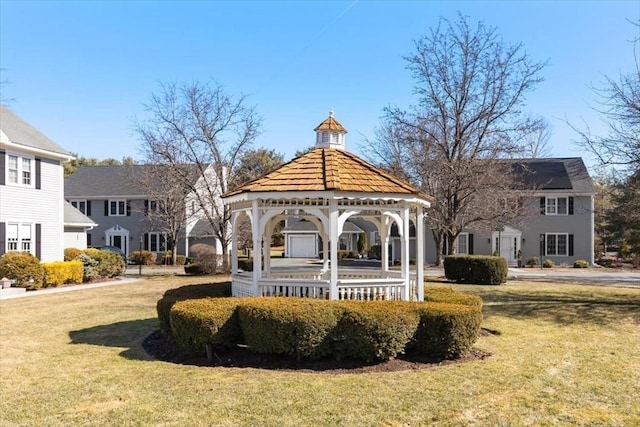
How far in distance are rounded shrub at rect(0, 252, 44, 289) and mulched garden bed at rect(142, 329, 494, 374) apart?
550 inches

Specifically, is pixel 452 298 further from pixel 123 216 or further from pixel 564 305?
pixel 123 216

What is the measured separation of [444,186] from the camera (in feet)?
83.0

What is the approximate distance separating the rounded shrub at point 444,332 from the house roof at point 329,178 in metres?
2.86

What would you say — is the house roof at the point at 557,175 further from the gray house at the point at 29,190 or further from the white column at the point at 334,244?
the white column at the point at 334,244

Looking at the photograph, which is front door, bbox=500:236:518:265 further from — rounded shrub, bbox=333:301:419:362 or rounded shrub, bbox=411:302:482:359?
rounded shrub, bbox=333:301:419:362

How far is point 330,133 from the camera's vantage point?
40.9 feet

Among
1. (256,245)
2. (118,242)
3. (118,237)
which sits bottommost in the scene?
(118,242)

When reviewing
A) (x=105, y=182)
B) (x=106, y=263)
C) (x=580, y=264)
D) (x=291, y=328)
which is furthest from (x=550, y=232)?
(x=105, y=182)

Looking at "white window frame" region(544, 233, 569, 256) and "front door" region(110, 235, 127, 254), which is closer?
"white window frame" region(544, 233, 569, 256)

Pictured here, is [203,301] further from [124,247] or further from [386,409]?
[124,247]

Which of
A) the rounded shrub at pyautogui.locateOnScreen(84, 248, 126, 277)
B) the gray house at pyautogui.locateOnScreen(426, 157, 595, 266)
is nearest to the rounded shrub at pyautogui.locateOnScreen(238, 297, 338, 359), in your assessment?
the rounded shrub at pyautogui.locateOnScreen(84, 248, 126, 277)

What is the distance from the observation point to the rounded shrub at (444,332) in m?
8.61

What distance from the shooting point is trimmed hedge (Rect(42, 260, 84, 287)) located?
21562 mm

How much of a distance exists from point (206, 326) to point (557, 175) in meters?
37.0
